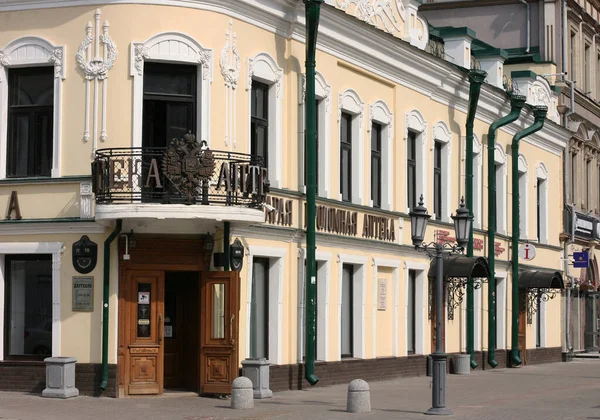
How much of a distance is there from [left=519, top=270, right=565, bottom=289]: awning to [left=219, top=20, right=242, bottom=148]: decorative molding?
1774 centimetres

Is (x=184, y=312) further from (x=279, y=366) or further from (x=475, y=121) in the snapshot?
(x=475, y=121)

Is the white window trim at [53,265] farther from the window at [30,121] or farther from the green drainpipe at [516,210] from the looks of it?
the green drainpipe at [516,210]

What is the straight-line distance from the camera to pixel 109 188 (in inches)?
873

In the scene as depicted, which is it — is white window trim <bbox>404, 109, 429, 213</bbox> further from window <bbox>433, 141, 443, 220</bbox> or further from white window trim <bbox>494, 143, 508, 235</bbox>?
white window trim <bbox>494, 143, 508, 235</bbox>

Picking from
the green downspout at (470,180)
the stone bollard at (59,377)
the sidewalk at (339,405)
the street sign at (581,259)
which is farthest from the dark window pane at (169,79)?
the street sign at (581,259)

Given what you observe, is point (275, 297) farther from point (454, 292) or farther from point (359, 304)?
point (454, 292)

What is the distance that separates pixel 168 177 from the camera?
2202 cm

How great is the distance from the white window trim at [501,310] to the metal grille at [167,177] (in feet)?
56.7

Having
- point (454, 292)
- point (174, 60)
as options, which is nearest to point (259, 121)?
point (174, 60)

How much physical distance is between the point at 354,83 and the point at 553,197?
1595cm

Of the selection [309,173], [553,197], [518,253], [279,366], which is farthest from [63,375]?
[553,197]

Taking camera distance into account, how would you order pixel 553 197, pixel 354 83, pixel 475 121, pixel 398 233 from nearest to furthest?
pixel 354 83 < pixel 398 233 < pixel 475 121 < pixel 553 197

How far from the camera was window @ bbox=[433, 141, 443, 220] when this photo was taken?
3425 centimetres

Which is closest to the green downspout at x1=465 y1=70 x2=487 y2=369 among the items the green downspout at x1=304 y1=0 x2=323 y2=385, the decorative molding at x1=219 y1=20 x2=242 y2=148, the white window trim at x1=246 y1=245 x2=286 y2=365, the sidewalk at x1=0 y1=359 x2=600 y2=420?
the sidewalk at x1=0 y1=359 x2=600 y2=420
